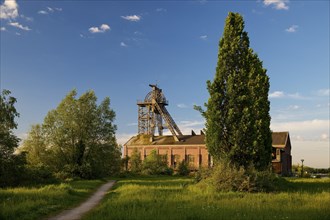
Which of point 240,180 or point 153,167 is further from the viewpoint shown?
point 153,167

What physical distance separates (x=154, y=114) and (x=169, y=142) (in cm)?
1147

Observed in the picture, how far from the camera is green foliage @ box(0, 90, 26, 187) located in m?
27.2

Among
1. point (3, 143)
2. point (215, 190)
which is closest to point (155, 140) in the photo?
point (3, 143)

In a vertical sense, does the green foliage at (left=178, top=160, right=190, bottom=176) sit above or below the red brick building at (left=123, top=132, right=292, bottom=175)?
below

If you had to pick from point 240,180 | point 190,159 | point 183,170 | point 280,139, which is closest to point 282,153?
point 280,139

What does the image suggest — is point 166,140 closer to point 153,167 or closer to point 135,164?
point 135,164

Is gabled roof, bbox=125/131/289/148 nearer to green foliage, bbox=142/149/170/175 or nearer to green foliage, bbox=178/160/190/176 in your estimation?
green foliage, bbox=178/160/190/176

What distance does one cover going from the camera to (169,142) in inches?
2901

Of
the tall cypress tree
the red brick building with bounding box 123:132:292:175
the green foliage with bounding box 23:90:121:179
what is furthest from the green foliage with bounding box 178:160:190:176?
the tall cypress tree

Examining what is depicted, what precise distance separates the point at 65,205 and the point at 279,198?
1099 cm

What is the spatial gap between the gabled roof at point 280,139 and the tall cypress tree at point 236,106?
38404 mm

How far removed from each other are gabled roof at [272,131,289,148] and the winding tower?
2413 cm

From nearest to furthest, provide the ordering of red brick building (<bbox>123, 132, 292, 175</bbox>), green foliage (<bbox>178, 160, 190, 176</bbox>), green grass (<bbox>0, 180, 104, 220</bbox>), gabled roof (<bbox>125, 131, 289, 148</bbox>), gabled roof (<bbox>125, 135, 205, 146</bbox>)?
green grass (<bbox>0, 180, 104, 220</bbox>)
green foliage (<bbox>178, 160, 190, 176</bbox>)
red brick building (<bbox>123, 132, 292, 175</bbox>)
gabled roof (<bbox>125, 131, 289, 148</bbox>)
gabled roof (<bbox>125, 135, 205, 146</bbox>)

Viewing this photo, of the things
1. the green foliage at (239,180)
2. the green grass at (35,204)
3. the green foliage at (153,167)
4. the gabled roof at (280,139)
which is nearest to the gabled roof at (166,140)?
the green foliage at (153,167)
